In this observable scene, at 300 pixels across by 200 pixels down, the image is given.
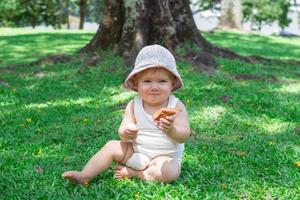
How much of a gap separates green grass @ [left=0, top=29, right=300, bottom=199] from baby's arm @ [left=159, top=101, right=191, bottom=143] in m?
0.34

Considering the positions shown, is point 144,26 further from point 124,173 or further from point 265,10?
point 265,10

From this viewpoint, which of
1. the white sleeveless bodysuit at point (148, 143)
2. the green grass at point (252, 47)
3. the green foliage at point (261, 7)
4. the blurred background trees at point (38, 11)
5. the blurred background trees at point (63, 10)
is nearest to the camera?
the white sleeveless bodysuit at point (148, 143)

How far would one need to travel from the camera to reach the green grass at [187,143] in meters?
3.67

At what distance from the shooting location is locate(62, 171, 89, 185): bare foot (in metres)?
3.62

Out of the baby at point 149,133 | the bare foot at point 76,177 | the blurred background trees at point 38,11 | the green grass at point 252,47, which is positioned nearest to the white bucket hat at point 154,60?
the baby at point 149,133

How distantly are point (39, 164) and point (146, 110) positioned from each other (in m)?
1.08

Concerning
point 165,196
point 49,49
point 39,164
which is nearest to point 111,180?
point 165,196

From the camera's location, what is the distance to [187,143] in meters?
4.89

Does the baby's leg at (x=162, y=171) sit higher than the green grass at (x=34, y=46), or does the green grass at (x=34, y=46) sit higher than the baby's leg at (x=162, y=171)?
the baby's leg at (x=162, y=171)

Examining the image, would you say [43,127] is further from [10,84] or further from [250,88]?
[250,88]

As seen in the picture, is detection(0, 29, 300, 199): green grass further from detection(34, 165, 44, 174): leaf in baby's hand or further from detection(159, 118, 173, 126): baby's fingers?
detection(159, 118, 173, 126): baby's fingers

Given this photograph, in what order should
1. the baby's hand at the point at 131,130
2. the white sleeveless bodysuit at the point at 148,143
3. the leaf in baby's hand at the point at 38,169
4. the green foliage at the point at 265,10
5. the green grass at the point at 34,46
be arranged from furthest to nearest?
the green foliage at the point at 265,10
the green grass at the point at 34,46
the leaf in baby's hand at the point at 38,169
the white sleeveless bodysuit at the point at 148,143
the baby's hand at the point at 131,130

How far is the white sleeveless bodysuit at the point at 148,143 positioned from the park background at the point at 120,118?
0.16m

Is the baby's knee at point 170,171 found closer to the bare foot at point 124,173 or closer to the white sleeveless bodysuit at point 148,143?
the white sleeveless bodysuit at point 148,143
